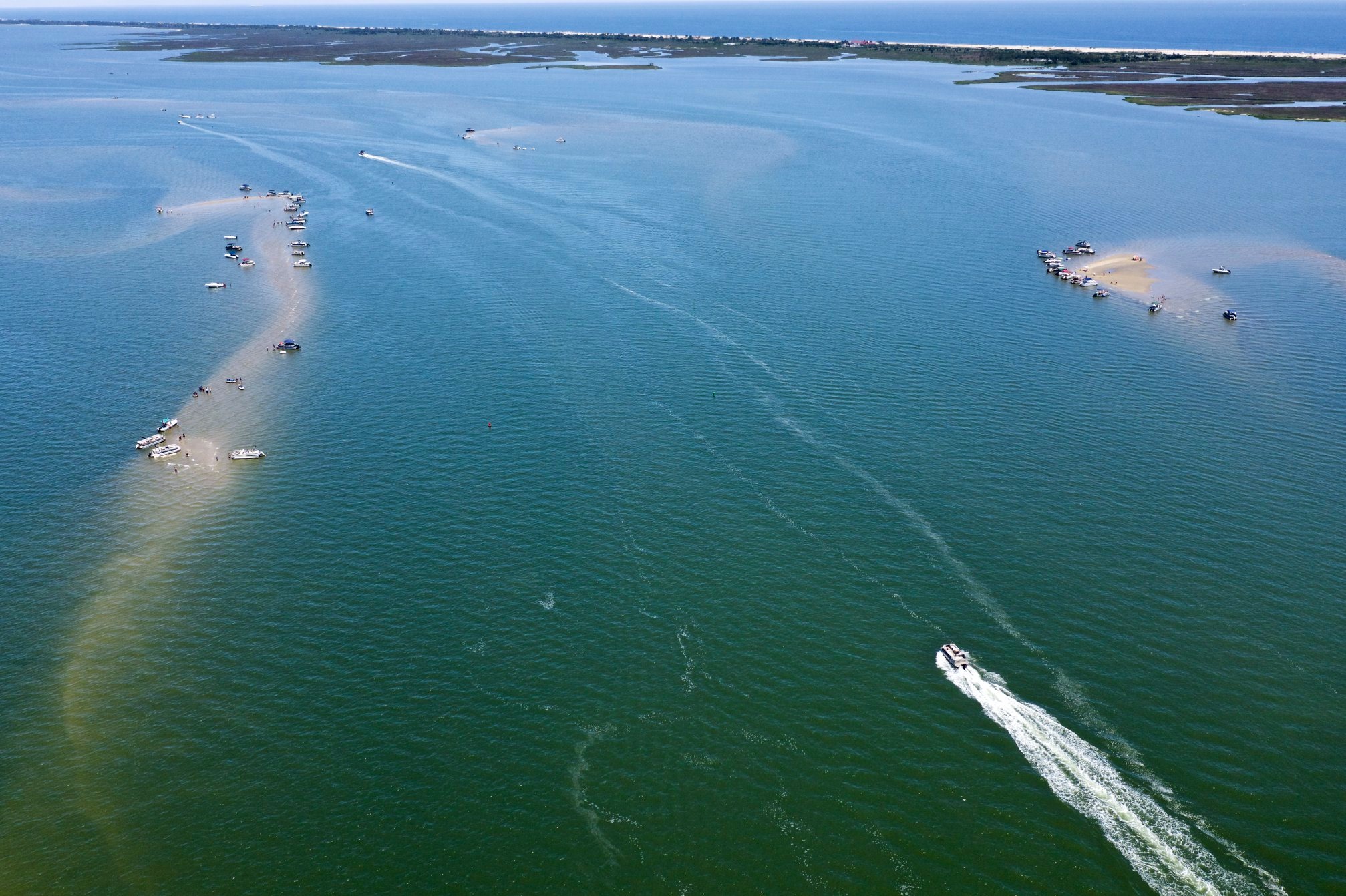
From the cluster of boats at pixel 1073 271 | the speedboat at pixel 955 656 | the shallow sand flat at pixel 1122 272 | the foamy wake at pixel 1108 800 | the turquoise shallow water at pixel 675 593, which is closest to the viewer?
the foamy wake at pixel 1108 800

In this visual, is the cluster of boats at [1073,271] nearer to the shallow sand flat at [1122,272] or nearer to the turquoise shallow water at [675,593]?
the shallow sand flat at [1122,272]

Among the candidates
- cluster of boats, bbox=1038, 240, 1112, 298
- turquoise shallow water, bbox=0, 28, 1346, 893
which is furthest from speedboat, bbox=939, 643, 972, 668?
cluster of boats, bbox=1038, 240, 1112, 298

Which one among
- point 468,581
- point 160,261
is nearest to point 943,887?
point 468,581

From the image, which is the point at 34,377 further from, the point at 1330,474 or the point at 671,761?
the point at 1330,474

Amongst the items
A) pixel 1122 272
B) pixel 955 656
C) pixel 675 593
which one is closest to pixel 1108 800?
pixel 955 656

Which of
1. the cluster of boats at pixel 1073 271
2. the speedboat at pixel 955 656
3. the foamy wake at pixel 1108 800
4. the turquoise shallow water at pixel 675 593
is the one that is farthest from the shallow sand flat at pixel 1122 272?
the foamy wake at pixel 1108 800

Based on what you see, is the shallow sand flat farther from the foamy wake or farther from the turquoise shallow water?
the foamy wake
